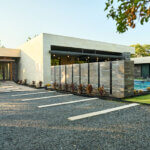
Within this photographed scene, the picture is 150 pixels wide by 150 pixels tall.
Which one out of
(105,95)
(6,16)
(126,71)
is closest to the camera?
(126,71)

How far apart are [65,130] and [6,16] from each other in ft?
55.3

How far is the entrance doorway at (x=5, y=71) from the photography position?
1797cm

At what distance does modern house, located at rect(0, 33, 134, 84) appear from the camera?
1271 centimetres

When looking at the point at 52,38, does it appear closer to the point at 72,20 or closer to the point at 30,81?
the point at 72,20

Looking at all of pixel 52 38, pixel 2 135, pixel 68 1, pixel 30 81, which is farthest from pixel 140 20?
pixel 30 81

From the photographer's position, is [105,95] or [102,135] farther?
[105,95]

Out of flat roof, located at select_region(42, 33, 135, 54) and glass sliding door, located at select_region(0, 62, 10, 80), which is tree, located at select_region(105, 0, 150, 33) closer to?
flat roof, located at select_region(42, 33, 135, 54)

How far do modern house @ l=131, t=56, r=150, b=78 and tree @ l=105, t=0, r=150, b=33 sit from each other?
2049 centimetres

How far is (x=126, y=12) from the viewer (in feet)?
10.1

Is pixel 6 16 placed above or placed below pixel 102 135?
above

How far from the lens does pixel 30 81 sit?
49.3ft

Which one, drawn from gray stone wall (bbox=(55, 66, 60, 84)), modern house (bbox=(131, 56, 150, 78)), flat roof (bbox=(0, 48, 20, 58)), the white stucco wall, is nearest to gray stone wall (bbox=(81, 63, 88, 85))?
gray stone wall (bbox=(55, 66, 60, 84))

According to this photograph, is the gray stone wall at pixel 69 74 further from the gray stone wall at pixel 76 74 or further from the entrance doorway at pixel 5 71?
the entrance doorway at pixel 5 71

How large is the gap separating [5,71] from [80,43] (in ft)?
42.2
